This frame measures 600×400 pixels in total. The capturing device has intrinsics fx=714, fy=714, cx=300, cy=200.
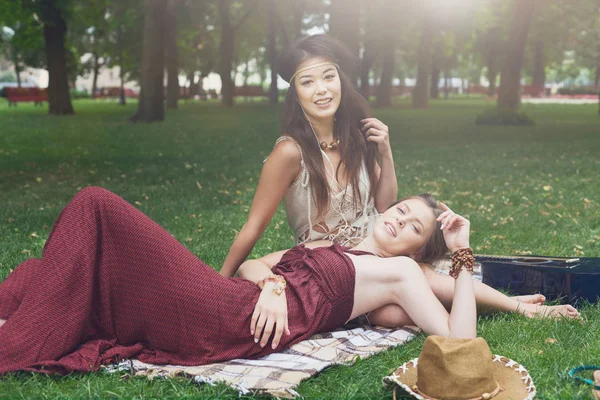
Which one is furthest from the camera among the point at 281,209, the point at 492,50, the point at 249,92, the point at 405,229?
the point at 492,50

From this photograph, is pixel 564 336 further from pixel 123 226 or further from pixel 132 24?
pixel 132 24

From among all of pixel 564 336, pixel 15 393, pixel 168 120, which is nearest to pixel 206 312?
pixel 15 393

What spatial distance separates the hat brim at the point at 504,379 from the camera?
3000 mm

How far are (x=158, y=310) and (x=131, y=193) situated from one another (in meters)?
6.11

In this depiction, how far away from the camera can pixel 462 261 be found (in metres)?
3.71

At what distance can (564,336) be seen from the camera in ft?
13.1

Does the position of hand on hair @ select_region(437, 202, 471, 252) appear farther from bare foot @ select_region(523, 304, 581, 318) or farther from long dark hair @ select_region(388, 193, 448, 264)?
bare foot @ select_region(523, 304, 581, 318)

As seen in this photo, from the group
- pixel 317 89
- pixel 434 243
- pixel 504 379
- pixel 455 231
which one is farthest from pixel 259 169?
pixel 504 379

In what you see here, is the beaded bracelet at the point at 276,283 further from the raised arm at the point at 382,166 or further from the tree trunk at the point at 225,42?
the tree trunk at the point at 225,42

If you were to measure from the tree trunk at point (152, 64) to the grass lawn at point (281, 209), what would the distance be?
2.68 m

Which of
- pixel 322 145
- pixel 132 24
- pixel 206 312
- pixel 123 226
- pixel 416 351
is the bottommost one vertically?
pixel 416 351

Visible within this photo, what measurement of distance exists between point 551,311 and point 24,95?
125ft

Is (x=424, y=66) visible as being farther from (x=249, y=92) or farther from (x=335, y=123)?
(x=335, y=123)

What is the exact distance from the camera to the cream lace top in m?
4.61
